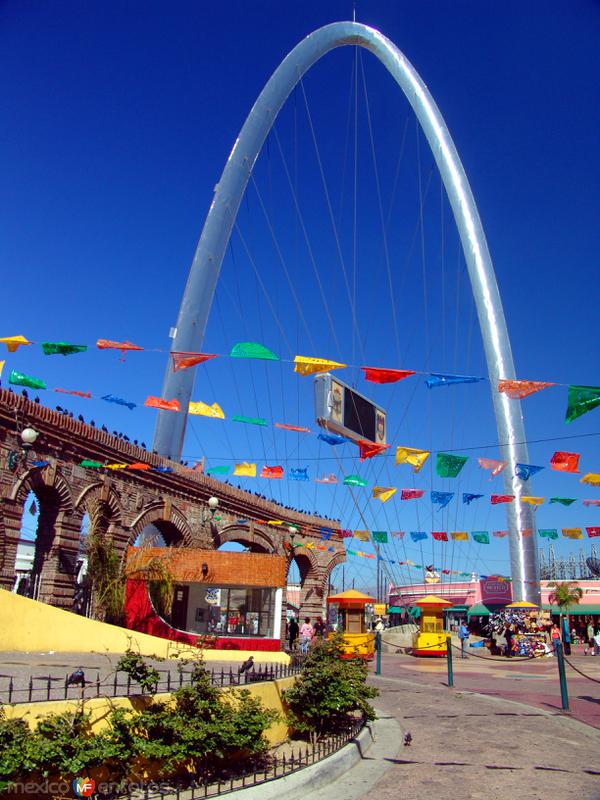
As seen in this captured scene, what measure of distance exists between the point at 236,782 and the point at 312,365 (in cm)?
849

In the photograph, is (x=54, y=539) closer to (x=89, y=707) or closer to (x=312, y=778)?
(x=89, y=707)

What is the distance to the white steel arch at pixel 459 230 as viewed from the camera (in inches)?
1286

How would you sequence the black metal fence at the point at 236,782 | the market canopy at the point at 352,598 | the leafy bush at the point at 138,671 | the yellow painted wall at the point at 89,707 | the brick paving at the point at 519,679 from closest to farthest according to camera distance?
the yellow painted wall at the point at 89,707 → the black metal fence at the point at 236,782 → the leafy bush at the point at 138,671 → the brick paving at the point at 519,679 → the market canopy at the point at 352,598

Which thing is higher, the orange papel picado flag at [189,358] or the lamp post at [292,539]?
the orange papel picado flag at [189,358]

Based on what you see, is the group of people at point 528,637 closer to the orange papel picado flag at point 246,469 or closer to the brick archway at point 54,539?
the orange papel picado flag at point 246,469

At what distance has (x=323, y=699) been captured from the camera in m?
9.44

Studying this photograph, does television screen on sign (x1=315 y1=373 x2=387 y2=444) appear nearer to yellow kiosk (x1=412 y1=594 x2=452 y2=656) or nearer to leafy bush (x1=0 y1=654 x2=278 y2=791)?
leafy bush (x1=0 y1=654 x2=278 y2=791)

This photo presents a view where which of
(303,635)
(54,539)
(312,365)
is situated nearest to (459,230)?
(303,635)

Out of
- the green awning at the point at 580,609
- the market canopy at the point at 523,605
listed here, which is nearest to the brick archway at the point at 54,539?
the market canopy at the point at 523,605

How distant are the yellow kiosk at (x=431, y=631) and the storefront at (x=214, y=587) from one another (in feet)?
36.8

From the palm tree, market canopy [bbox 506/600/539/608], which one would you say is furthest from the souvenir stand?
the palm tree

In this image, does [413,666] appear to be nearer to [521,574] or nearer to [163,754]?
[521,574]

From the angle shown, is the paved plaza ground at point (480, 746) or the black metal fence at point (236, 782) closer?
the black metal fence at point (236, 782)

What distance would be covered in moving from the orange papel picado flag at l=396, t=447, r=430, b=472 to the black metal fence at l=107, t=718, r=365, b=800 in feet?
31.4
